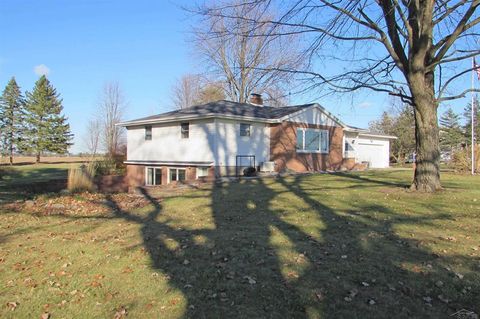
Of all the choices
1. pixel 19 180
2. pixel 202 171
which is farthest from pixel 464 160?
pixel 19 180

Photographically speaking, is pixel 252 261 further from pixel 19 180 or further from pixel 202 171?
pixel 19 180

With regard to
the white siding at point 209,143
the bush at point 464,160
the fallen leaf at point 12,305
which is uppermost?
the white siding at point 209,143

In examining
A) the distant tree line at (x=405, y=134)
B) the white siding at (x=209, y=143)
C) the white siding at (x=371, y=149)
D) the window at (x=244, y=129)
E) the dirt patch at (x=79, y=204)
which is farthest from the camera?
the distant tree line at (x=405, y=134)

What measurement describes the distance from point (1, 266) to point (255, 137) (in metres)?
17.4

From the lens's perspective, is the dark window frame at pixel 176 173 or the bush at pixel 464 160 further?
the dark window frame at pixel 176 173

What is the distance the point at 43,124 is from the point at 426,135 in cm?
5670

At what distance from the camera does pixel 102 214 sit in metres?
9.73

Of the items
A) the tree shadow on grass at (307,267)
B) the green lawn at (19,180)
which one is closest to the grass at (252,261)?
the tree shadow on grass at (307,267)

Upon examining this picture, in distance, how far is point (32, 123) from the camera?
56250 millimetres

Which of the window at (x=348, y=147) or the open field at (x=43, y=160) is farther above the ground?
the window at (x=348, y=147)

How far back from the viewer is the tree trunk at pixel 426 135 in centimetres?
1041

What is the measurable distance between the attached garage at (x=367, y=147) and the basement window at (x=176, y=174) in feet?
41.7

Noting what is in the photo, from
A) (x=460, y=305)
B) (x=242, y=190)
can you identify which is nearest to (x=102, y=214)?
(x=242, y=190)

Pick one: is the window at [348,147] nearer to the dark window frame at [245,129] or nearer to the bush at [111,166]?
the dark window frame at [245,129]
